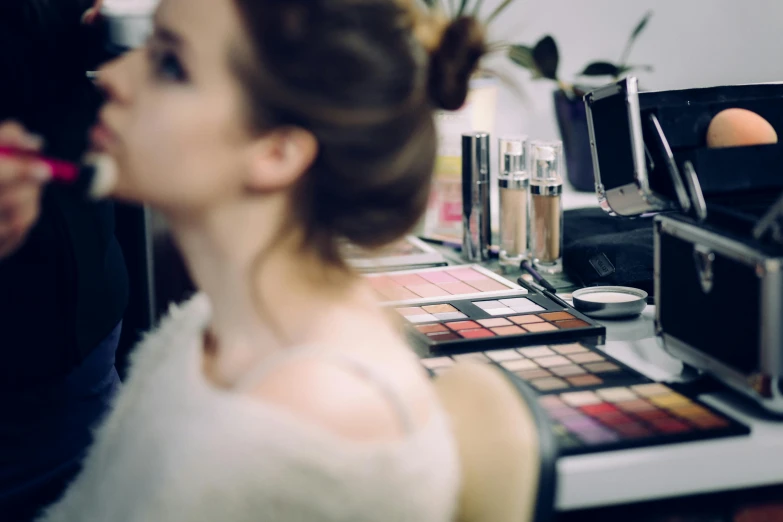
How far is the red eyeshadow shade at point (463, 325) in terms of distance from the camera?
1187mm

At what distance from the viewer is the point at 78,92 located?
3.85 feet

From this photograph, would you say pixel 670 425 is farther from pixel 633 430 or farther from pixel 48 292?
pixel 48 292

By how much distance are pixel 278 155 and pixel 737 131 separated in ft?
2.08

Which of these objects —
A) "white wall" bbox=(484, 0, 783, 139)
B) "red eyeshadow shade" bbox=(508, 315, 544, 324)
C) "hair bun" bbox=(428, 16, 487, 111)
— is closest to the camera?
"hair bun" bbox=(428, 16, 487, 111)

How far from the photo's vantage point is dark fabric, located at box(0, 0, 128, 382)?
43.4 inches

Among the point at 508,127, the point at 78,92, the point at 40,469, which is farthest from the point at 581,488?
the point at 508,127

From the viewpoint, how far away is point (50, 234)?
1.15 m

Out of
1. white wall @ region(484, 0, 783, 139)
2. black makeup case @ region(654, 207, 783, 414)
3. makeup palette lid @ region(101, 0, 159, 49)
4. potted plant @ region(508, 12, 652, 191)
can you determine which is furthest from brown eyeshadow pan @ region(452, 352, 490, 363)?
white wall @ region(484, 0, 783, 139)

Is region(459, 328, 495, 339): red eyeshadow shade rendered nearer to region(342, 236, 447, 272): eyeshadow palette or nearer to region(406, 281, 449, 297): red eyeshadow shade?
region(406, 281, 449, 297): red eyeshadow shade

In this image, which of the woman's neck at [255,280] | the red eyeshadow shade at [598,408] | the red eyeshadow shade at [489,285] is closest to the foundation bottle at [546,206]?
the red eyeshadow shade at [489,285]

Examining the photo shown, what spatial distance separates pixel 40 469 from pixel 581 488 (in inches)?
27.1

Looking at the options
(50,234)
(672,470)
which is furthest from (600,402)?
(50,234)

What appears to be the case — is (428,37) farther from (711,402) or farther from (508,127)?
(508,127)

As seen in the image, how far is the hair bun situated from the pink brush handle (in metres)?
0.29
